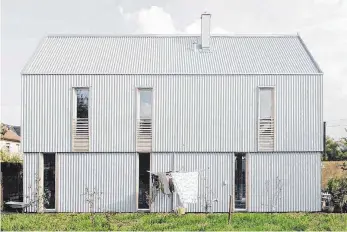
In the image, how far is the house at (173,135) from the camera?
86.3ft

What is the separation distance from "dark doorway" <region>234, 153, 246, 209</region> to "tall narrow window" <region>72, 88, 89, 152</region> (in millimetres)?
6842

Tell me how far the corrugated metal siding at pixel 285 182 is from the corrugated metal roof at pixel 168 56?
3.99 metres

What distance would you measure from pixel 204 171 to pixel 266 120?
3640 mm

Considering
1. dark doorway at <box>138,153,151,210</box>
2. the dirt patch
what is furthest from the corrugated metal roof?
the dirt patch

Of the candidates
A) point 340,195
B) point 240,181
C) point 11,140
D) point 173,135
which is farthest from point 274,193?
point 11,140

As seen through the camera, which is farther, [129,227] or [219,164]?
[219,164]

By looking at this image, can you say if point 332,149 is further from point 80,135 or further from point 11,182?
point 11,182

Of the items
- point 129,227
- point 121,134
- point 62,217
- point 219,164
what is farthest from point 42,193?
point 219,164

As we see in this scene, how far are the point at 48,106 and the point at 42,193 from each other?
391cm

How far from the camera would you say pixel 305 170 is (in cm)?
2647

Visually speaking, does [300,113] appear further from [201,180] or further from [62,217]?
[62,217]

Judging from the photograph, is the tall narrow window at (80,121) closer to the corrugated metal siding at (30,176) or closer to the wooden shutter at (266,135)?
the corrugated metal siding at (30,176)

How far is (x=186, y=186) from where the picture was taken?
25000mm

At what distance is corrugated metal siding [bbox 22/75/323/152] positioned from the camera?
26.5 meters
